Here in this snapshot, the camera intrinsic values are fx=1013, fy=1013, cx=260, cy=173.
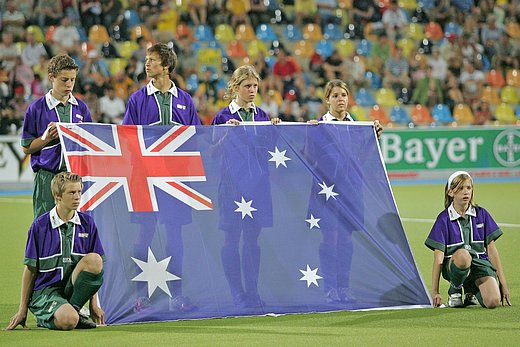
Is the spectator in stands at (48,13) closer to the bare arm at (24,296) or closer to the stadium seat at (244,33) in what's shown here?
the stadium seat at (244,33)

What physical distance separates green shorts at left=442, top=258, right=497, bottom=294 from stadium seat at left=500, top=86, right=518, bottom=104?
55.0 ft

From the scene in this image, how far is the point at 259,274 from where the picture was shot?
7.32 m

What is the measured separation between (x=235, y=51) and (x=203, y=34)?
80cm

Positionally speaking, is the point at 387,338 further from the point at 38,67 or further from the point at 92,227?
the point at 38,67

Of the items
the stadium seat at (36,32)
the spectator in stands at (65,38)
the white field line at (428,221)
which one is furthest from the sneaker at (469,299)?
the stadium seat at (36,32)

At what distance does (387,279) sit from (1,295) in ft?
10.4

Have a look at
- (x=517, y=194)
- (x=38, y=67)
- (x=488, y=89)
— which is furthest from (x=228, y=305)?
(x=488, y=89)

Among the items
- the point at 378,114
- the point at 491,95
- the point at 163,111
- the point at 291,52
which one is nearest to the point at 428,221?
the point at 163,111

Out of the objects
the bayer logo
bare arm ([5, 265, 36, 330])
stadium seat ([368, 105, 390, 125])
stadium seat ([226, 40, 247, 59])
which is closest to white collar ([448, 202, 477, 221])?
bare arm ([5, 265, 36, 330])

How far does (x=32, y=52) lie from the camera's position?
19.9m

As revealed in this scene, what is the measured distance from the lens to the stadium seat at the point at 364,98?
878 inches

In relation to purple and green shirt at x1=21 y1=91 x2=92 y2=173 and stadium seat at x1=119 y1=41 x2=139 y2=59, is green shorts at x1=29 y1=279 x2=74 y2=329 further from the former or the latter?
stadium seat at x1=119 y1=41 x2=139 y2=59

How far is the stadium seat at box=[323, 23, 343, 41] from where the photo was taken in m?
23.7

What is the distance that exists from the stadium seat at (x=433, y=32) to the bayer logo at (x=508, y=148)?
4.86 metres
